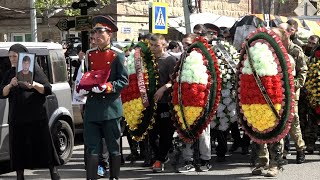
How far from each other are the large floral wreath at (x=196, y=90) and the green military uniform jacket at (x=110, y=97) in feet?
4.85

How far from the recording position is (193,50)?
1032cm

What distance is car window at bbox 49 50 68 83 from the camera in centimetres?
1153

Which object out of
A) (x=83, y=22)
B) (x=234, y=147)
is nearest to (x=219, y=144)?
(x=234, y=147)

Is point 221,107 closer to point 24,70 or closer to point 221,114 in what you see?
point 221,114

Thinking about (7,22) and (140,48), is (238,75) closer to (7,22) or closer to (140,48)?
(140,48)

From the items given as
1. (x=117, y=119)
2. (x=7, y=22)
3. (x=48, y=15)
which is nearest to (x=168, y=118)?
(x=117, y=119)

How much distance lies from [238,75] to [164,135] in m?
1.40

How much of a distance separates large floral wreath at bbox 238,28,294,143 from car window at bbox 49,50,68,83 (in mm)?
3210

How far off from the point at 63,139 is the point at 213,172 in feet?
8.33

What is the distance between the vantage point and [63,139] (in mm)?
11555

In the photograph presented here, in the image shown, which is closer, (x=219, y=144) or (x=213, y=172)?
(x=213, y=172)

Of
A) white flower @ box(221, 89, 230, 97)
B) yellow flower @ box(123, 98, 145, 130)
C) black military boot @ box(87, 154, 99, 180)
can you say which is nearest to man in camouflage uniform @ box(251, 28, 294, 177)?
white flower @ box(221, 89, 230, 97)

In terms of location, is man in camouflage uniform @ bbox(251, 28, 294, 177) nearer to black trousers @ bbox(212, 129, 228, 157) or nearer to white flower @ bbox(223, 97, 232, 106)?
white flower @ bbox(223, 97, 232, 106)

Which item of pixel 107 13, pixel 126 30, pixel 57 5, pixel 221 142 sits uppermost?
pixel 57 5
